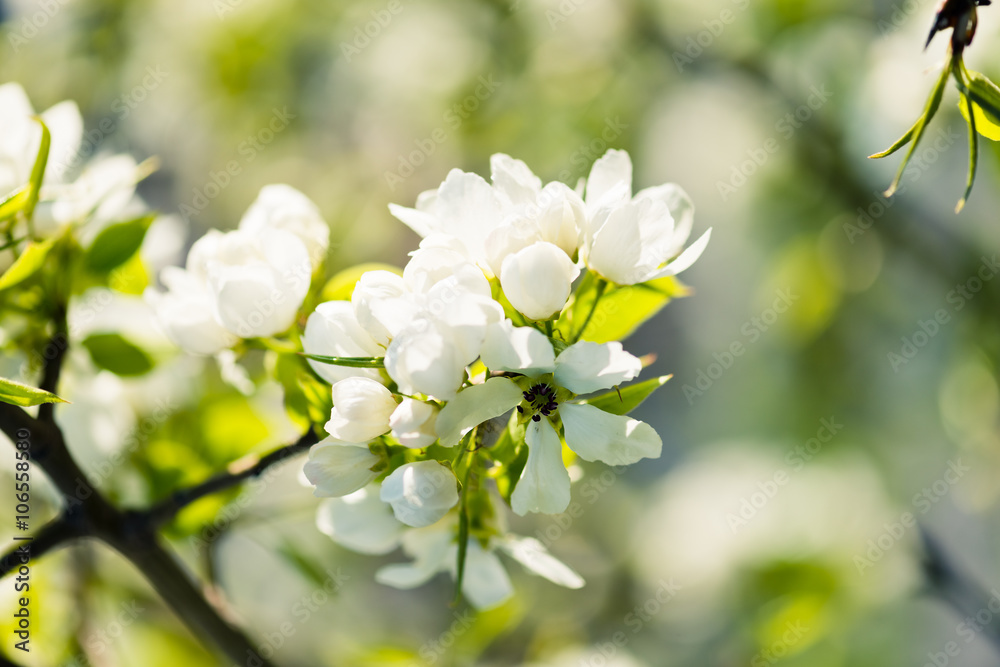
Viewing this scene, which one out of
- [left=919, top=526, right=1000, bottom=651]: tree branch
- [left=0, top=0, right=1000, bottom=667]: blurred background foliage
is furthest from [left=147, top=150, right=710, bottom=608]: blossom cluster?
[left=919, top=526, right=1000, bottom=651]: tree branch

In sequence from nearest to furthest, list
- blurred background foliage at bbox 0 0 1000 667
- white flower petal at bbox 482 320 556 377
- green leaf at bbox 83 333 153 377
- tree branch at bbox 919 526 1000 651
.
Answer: white flower petal at bbox 482 320 556 377
green leaf at bbox 83 333 153 377
tree branch at bbox 919 526 1000 651
blurred background foliage at bbox 0 0 1000 667

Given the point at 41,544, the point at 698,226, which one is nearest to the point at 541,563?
the point at 41,544

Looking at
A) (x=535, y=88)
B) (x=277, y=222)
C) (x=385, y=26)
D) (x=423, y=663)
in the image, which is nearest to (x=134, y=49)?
(x=385, y=26)

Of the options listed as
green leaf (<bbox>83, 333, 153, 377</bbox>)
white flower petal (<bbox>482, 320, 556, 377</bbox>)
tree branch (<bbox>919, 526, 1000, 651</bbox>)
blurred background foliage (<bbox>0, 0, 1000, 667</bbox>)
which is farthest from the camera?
blurred background foliage (<bbox>0, 0, 1000, 667</bbox>)

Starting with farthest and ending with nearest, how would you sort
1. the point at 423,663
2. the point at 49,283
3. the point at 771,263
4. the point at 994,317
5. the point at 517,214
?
the point at 771,263 < the point at 994,317 < the point at 423,663 < the point at 49,283 < the point at 517,214

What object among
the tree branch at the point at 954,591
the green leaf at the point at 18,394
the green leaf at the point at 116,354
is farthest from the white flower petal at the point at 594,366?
the tree branch at the point at 954,591

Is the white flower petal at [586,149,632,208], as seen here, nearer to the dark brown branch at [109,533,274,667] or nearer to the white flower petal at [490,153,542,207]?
the white flower petal at [490,153,542,207]

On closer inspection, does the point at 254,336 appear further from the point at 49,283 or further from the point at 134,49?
the point at 134,49

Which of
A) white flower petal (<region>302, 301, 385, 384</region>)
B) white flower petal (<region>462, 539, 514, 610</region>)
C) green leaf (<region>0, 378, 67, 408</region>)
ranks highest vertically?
white flower petal (<region>302, 301, 385, 384</region>)
